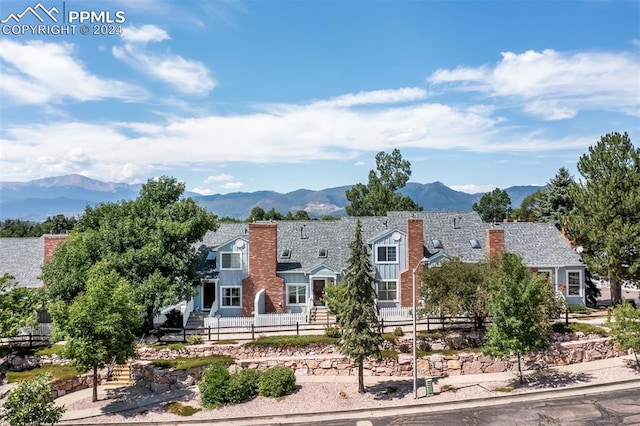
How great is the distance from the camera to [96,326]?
25.7 metres

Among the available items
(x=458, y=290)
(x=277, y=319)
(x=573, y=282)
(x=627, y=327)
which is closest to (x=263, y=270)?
(x=277, y=319)

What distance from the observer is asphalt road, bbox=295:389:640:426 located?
2180 centimetres

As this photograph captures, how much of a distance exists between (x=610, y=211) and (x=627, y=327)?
42.4 feet

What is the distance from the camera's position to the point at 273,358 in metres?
30.0

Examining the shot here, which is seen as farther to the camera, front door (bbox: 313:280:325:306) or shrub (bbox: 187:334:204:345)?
front door (bbox: 313:280:325:306)

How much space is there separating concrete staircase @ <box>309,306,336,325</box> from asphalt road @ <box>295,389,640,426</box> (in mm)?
12033

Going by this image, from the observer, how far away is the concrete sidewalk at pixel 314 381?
2562 centimetres

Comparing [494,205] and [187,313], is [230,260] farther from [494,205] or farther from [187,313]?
[494,205]

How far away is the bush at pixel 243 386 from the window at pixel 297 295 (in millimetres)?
11129

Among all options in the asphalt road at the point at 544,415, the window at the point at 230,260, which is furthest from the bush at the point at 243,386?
the window at the point at 230,260

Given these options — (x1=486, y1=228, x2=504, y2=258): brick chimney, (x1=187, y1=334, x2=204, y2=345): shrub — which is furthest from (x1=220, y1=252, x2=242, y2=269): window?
(x1=486, y1=228, x2=504, y2=258): brick chimney

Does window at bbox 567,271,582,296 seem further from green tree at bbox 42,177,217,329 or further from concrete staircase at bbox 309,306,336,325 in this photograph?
green tree at bbox 42,177,217,329

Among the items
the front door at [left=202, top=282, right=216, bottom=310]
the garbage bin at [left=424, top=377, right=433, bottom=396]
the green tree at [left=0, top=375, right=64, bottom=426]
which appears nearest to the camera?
the green tree at [left=0, top=375, right=64, bottom=426]

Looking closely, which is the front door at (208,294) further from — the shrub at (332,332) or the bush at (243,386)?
the bush at (243,386)
